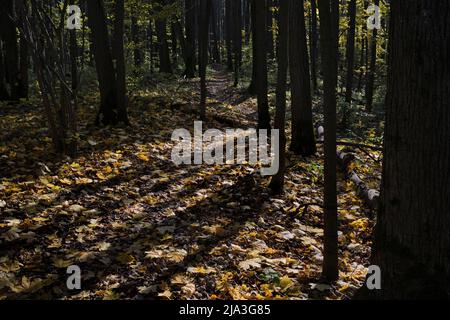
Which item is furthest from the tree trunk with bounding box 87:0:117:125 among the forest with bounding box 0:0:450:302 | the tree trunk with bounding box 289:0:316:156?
the tree trunk with bounding box 289:0:316:156

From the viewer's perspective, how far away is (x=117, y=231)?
5.00 m

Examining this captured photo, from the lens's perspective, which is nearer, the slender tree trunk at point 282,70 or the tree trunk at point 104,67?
the slender tree trunk at point 282,70

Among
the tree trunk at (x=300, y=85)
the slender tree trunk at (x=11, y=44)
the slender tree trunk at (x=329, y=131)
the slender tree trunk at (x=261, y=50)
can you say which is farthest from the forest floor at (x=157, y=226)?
the slender tree trunk at (x=11, y=44)

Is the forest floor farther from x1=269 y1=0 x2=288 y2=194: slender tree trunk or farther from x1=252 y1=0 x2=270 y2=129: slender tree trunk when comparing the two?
x1=252 y1=0 x2=270 y2=129: slender tree trunk

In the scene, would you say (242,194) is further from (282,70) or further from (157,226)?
(282,70)

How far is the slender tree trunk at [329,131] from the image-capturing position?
11.9 ft

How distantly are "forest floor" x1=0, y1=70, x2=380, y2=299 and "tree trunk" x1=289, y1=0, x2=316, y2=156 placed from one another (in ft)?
1.43

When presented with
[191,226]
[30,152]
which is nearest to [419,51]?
[191,226]

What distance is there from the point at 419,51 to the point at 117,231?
151 inches

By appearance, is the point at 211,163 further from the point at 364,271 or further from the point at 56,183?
the point at 364,271

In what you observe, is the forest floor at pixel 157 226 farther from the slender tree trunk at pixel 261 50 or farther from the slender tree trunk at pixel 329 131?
the slender tree trunk at pixel 261 50

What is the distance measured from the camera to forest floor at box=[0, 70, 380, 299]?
3918mm

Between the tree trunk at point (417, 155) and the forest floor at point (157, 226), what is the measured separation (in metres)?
1.16

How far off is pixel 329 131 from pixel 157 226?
8.53 ft
